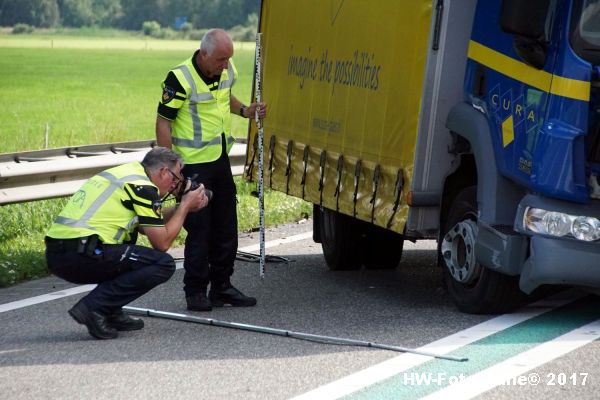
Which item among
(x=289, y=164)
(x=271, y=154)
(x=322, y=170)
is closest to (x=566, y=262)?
(x=322, y=170)

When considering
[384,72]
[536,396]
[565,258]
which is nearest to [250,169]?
[384,72]

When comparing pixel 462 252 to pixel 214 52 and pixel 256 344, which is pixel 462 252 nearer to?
pixel 256 344

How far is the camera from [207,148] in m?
8.92

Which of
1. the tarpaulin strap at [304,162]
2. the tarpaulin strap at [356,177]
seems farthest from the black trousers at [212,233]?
the tarpaulin strap at [304,162]

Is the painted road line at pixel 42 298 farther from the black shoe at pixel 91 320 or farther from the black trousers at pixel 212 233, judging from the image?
the black shoe at pixel 91 320

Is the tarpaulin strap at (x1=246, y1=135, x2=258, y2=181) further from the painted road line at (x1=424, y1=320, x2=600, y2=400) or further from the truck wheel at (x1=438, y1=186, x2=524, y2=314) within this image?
the painted road line at (x1=424, y1=320, x2=600, y2=400)

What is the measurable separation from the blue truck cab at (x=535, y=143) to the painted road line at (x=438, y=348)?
22 cm

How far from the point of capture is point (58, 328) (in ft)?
27.5

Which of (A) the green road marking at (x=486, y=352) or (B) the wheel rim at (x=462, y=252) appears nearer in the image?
(A) the green road marking at (x=486, y=352)

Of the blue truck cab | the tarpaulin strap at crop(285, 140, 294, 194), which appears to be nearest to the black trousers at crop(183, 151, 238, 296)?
the tarpaulin strap at crop(285, 140, 294, 194)

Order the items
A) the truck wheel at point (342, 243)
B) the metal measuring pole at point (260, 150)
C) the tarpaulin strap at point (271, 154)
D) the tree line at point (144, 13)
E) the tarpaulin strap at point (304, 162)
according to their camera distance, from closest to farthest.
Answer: the metal measuring pole at point (260, 150), the tarpaulin strap at point (304, 162), the truck wheel at point (342, 243), the tarpaulin strap at point (271, 154), the tree line at point (144, 13)

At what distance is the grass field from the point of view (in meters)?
12.4

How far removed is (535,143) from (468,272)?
114 cm

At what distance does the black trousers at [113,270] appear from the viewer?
784 cm
